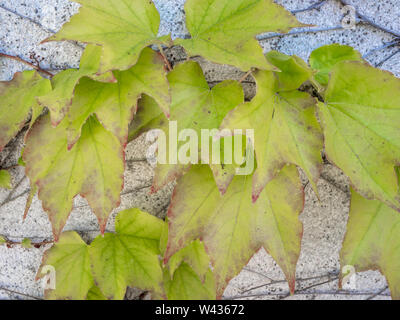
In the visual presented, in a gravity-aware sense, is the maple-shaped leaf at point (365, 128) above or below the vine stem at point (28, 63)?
below

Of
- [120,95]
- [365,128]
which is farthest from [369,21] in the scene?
[120,95]

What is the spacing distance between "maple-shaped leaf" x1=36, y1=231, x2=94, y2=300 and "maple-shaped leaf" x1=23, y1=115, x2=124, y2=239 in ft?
0.76

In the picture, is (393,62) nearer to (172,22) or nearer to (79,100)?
(172,22)

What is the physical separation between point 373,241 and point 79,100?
0.68 m

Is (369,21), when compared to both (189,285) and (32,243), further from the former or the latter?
(32,243)

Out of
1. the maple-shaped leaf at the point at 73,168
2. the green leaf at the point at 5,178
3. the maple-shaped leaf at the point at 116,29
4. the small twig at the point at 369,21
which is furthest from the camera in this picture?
the green leaf at the point at 5,178

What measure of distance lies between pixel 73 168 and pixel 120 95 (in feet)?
0.63

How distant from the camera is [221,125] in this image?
53 centimetres

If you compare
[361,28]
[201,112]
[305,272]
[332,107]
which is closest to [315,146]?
[332,107]

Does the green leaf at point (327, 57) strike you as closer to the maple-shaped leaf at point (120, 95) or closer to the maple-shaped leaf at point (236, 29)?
the maple-shaped leaf at point (236, 29)

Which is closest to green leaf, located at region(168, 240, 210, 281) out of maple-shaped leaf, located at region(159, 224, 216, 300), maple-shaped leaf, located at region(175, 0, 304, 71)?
maple-shaped leaf, located at region(159, 224, 216, 300)

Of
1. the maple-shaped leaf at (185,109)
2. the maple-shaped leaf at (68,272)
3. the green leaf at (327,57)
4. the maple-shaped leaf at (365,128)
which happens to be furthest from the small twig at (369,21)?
the maple-shaped leaf at (68,272)

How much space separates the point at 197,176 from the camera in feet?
2.31

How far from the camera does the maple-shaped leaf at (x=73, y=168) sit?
0.66 metres
